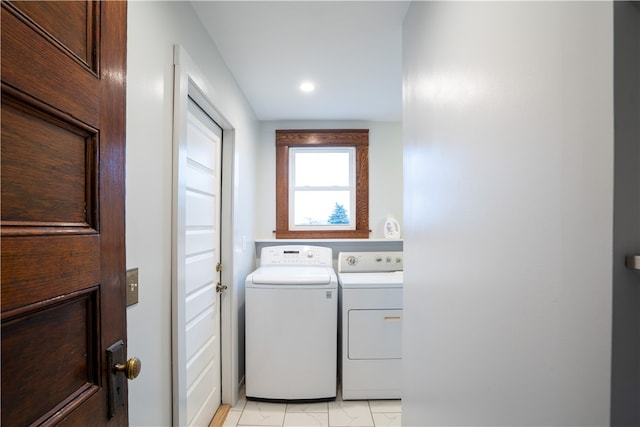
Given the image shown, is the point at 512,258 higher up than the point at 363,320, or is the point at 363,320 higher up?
the point at 512,258

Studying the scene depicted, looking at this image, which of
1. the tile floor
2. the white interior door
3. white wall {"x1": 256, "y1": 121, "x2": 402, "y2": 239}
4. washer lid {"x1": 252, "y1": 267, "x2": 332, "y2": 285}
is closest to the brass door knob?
the white interior door

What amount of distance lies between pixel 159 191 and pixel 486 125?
1.14 metres

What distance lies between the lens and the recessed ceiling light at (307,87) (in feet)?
7.34

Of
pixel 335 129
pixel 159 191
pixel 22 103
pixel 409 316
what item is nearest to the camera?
pixel 22 103

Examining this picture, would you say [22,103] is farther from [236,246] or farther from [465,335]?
[236,246]

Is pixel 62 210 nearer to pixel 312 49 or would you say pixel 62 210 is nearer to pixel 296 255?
pixel 312 49

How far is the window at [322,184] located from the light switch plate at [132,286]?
204cm

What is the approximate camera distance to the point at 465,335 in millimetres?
902

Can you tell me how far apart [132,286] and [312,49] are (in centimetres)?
155

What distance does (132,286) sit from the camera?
994mm

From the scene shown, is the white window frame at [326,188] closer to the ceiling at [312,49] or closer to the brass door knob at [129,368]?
the ceiling at [312,49]

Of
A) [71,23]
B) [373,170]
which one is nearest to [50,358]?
[71,23]

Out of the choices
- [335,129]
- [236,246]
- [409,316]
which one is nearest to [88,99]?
[409,316]

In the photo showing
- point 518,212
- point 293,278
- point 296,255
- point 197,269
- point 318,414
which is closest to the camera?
point 518,212
